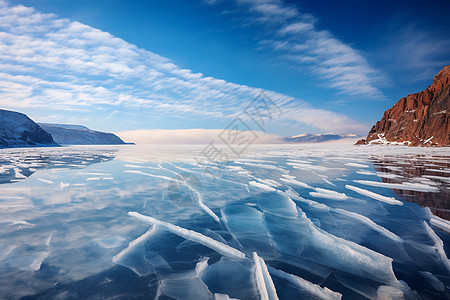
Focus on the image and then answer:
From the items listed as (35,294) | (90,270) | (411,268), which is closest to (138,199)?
(90,270)

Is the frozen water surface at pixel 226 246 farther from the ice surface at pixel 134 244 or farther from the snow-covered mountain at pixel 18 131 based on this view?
the snow-covered mountain at pixel 18 131

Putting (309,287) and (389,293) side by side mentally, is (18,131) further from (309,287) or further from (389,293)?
(389,293)

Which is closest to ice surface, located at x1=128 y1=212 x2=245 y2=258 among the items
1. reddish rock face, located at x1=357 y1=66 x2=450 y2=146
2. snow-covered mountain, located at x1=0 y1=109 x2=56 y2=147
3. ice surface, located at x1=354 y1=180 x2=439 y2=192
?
ice surface, located at x1=354 y1=180 x2=439 y2=192

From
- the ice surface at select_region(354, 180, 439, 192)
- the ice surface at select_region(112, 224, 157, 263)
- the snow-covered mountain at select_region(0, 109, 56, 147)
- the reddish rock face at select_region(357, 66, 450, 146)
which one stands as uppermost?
the reddish rock face at select_region(357, 66, 450, 146)

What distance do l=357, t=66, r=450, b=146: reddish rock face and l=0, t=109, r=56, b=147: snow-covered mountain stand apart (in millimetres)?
149887

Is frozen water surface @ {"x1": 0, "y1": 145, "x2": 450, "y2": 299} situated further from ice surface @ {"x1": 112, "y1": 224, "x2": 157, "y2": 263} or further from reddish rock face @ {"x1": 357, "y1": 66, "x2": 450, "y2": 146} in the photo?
reddish rock face @ {"x1": 357, "y1": 66, "x2": 450, "y2": 146}

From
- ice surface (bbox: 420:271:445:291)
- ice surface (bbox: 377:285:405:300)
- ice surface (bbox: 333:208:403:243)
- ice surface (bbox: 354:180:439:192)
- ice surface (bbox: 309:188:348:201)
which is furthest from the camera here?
ice surface (bbox: 354:180:439:192)

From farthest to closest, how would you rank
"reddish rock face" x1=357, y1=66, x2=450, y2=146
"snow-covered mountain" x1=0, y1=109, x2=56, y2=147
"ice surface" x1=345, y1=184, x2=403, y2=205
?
1. "snow-covered mountain" x1=0, y1=109, x2=56, y2=147
2. "reddish rock face" x1=357, y1=66, x2=450, y2=146
3. "ice surface" x1=345, y1=184, x2=403, y2=205

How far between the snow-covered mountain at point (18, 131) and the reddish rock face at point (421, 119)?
150m

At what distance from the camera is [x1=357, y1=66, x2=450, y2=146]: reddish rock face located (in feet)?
248

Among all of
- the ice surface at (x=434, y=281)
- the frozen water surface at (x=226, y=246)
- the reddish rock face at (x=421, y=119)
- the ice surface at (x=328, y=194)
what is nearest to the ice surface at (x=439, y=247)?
the frozen water surface at (x=226, y=246)

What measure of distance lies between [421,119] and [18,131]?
556 ft

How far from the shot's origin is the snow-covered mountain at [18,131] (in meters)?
79.6

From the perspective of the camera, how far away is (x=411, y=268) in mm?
2562
